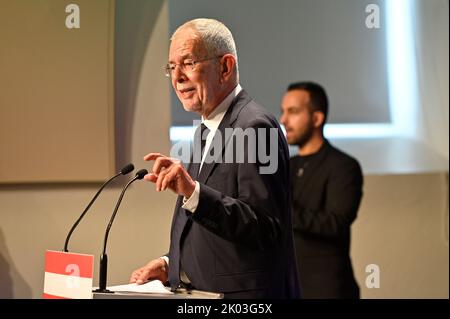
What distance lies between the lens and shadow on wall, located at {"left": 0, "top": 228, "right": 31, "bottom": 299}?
4152 mm

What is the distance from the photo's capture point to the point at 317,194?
14.0 ft

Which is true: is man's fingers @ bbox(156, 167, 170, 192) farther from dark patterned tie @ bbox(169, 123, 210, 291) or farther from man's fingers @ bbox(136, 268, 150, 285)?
man's fingers @ bbox(136, 268, 150, 285)

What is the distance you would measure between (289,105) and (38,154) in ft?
4.87

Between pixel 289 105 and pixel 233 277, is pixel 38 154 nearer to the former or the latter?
pixel 289 105

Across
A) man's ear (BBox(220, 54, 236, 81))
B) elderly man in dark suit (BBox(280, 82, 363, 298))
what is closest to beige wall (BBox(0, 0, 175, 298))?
elderly man in dark suit (BBox(280, 82, 363, 298))

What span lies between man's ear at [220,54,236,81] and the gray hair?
0.07ft

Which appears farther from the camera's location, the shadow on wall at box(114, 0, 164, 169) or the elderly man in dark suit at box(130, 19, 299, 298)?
the shadow on wall at box(114, 0, 164, 169)

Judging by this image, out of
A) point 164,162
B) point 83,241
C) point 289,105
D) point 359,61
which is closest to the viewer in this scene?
point 164,162

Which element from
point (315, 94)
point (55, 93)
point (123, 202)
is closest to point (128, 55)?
point (55, 93)

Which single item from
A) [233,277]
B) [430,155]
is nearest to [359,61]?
[430,155]

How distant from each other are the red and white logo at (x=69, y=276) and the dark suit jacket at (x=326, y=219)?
84.1 inches

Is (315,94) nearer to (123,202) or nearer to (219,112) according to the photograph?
(123,202)
